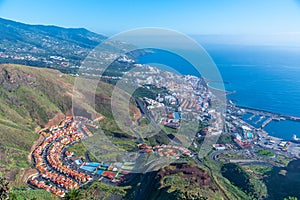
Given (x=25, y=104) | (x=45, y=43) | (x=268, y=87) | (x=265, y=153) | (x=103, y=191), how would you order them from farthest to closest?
1. (x=45, y=43)
2. (x=268, y=87)
3. (x=25, y=104)
4. (x=265, y=153)
5. (x=103, y=191)

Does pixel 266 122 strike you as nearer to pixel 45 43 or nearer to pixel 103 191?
pixel 103 191

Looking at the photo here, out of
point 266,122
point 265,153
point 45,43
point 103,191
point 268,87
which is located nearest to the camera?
point 103,191

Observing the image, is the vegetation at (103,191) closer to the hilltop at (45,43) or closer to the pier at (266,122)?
the pier at (266,122)

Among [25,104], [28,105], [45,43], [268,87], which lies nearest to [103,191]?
[28,105]

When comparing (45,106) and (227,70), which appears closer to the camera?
(45,106)

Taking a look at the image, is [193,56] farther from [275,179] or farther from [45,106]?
[45,106]

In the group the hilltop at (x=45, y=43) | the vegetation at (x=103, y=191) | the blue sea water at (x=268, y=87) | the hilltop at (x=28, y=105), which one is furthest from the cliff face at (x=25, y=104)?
the hilltop at (x=45, y=43)

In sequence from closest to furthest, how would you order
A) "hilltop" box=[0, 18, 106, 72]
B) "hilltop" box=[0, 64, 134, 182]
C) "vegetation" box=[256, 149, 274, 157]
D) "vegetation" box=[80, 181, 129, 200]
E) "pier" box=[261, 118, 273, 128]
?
"vegetation" box=[80, 181, 129, 200] < "hilltop" box=[0, 64, 134, 182] < "vegetation" box=[256, 149, 274, 157] < "pier" box=[261, 118, 273, 128] < "hilltop" box=[0, 18, 106, 72]

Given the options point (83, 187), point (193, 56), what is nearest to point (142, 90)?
point (83, 187)

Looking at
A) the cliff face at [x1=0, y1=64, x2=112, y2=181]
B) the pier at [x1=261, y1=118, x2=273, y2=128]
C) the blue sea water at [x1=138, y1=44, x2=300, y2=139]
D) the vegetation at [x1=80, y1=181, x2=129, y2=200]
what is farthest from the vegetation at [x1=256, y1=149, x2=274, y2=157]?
the cliff face at [x1=0, y1=64, x2=112, y2=181]

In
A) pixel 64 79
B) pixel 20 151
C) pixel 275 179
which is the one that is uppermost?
pixel 64 79

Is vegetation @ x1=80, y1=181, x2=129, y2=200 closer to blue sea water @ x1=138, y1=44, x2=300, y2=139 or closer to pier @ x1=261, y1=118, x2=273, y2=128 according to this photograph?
blue sea water @ x1=138, y1=44, x2=300, y2=139
